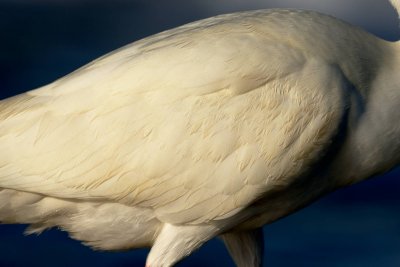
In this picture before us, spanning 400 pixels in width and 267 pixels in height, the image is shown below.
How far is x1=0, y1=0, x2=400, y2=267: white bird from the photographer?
6.22m

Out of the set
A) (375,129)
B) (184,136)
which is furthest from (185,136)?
(375,129)

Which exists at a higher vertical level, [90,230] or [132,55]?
[132,55]

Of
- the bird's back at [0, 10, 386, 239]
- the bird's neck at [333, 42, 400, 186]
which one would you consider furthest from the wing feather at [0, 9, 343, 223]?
the bird's neck at [333, 42, 400, 186]

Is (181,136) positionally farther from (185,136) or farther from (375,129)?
(375,129)

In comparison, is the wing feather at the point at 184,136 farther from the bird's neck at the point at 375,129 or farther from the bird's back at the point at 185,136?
the bird's neck at the point at 375,129

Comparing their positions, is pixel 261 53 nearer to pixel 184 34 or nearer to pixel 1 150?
pixel 184 34

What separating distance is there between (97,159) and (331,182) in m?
0.75

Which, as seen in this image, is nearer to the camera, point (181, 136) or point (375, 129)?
point (181, 136)

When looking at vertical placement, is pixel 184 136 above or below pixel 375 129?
above

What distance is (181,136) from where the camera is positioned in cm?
623

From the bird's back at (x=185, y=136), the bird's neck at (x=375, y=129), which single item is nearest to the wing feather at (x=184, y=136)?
the bird's back at (x=185, y=136)

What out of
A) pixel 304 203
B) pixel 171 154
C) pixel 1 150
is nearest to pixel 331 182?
pixel 304 203

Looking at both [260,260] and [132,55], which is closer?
[132,55]

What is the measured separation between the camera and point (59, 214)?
6336 millimetres
